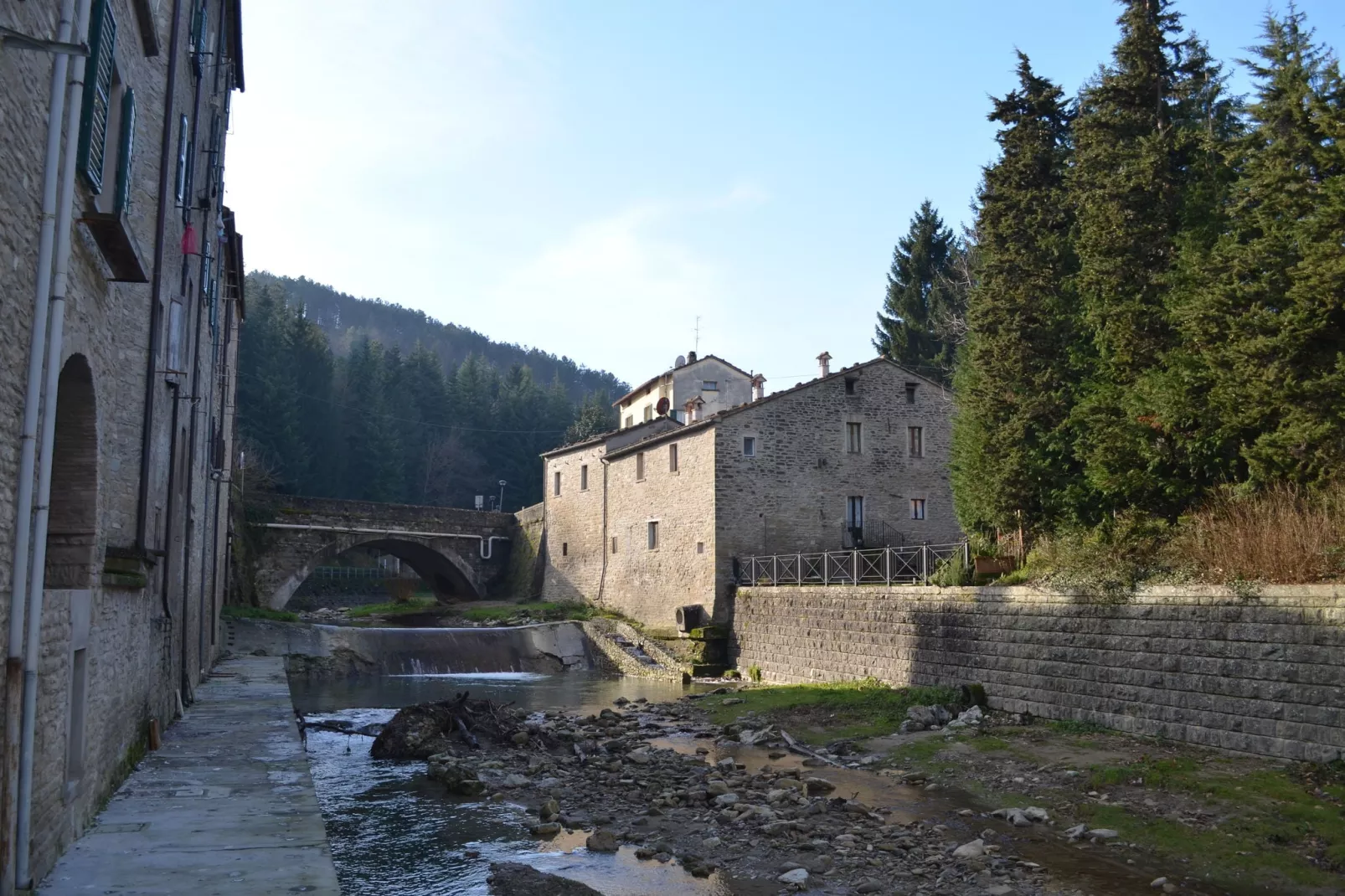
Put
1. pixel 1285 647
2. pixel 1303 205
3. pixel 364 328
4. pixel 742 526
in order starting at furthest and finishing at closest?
pixel 364 328 < pixel 742 526 < pixel 1303 205 < pixel 1285 647

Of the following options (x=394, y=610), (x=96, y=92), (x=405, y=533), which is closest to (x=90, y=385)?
(x=96, y=92)

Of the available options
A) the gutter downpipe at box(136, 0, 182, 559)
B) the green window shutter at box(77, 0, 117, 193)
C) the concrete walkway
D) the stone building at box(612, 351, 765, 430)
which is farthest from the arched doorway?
the stone building at box(612, 351, 765, 430)

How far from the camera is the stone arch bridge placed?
119 feet

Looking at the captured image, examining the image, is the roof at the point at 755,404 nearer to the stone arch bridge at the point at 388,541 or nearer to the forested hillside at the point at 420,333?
the stone arch bridge at the point at 388,541

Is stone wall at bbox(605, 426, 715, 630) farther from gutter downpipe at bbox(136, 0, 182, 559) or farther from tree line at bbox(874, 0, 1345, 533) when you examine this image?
gutter downpipe at bbox(136, 0, 182, 559)

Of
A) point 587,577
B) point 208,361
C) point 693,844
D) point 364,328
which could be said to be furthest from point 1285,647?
point 364,328

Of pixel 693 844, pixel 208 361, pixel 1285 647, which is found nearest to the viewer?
pixel 693 844

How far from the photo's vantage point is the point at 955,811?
11336 mm

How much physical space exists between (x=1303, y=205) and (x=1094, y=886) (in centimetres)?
872

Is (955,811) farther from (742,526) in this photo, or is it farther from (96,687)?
(742,526)

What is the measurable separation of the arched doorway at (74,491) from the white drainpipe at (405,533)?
30.5m

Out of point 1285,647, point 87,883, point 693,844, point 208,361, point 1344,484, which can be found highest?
point 208,361

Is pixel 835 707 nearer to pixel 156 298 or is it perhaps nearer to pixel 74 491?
pixel 156 298

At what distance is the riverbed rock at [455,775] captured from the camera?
12867mm
